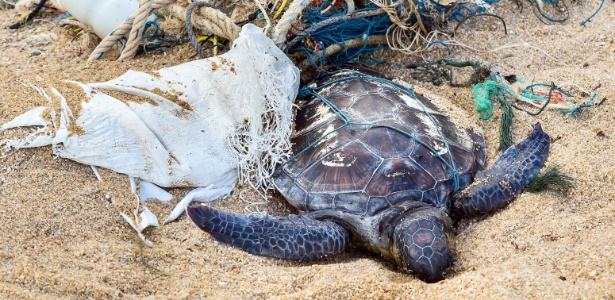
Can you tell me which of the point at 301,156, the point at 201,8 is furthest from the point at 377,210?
the point at 201,8

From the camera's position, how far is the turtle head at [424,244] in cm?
211

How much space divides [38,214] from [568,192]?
207 cm

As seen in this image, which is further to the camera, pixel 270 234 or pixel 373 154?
pixel 373 154

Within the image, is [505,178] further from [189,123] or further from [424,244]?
[189,123]

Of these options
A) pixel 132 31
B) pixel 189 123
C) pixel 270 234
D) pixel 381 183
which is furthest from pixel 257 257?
pixel 132 31

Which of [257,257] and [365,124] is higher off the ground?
[365,124]

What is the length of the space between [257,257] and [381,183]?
2.01 ft

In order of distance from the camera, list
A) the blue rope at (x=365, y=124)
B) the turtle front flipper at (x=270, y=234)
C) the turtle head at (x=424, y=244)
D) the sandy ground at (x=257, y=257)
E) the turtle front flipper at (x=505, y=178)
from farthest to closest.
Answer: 1. the blue rope at (x=365, y=124)
2. the turtle front flipper at (x=505, y=178)
3. the turtle front flipper at (x=270, y=234)
4. the turtle head at (x=424, y=244)
5. the sandy ground at (x=257, y=257)

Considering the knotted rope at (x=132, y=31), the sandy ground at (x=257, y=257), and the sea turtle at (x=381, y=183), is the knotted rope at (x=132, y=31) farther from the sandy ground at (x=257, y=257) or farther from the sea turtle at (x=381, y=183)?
the sea turtle at (x=381, y=183)

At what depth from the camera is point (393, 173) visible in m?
2.46

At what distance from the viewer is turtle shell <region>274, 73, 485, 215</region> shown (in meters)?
2.46

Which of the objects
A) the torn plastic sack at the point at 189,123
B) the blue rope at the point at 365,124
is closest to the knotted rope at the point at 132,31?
the torn plastic sack at the point at 189,123

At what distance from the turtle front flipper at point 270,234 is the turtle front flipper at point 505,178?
56 centimetres

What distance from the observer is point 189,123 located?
8.59ft
